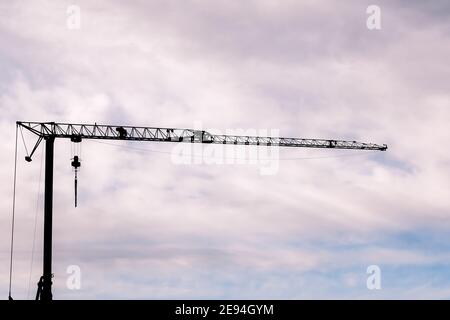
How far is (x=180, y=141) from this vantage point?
188 metres
